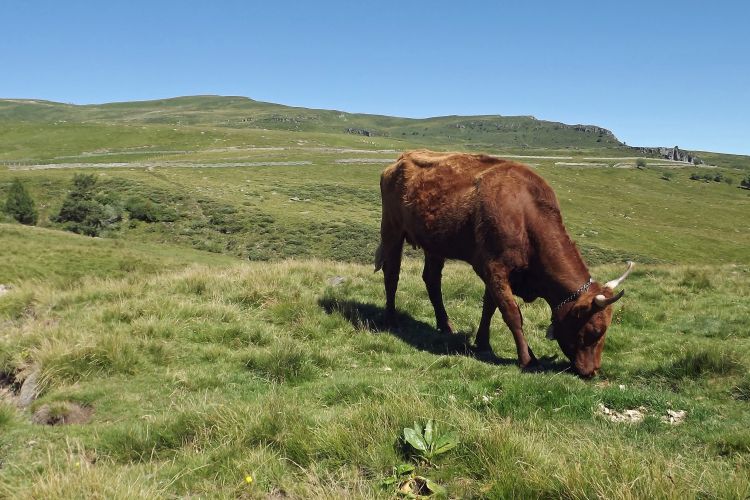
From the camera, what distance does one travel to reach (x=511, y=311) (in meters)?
8.63

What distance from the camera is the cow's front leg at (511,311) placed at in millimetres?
8547

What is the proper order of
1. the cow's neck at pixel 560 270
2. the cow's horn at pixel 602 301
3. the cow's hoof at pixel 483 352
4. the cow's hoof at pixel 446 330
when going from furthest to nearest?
1. the cow's hoof at pixel 446 330
2. the cow's hoof at pixel 483 352
3. the cow's neck at pixel 560 270
4. the cow's horn at pixel 602 301

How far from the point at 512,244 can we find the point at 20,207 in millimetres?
43050

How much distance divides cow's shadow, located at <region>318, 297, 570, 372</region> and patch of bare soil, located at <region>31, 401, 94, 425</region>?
4.81 m

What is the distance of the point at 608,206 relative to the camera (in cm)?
7356

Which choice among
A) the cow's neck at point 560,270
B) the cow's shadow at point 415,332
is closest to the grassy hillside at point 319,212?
the cow's shadow at point 415,332

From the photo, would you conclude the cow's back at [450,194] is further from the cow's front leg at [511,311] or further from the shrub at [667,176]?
the shrub at [667,176]

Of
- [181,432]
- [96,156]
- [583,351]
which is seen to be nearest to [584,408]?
[583,351]

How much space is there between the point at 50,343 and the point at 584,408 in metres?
7.60

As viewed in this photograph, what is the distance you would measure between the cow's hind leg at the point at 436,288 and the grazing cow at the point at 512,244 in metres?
0.68

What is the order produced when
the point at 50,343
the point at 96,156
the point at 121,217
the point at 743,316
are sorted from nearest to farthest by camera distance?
the point at 50,343, the point at 743,316, the point at 121,217, the point at 96,156

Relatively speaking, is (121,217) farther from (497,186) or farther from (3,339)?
(497,186)

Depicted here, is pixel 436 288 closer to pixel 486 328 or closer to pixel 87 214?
pixel 486 328

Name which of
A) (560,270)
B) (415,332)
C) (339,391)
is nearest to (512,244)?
(560,270)
